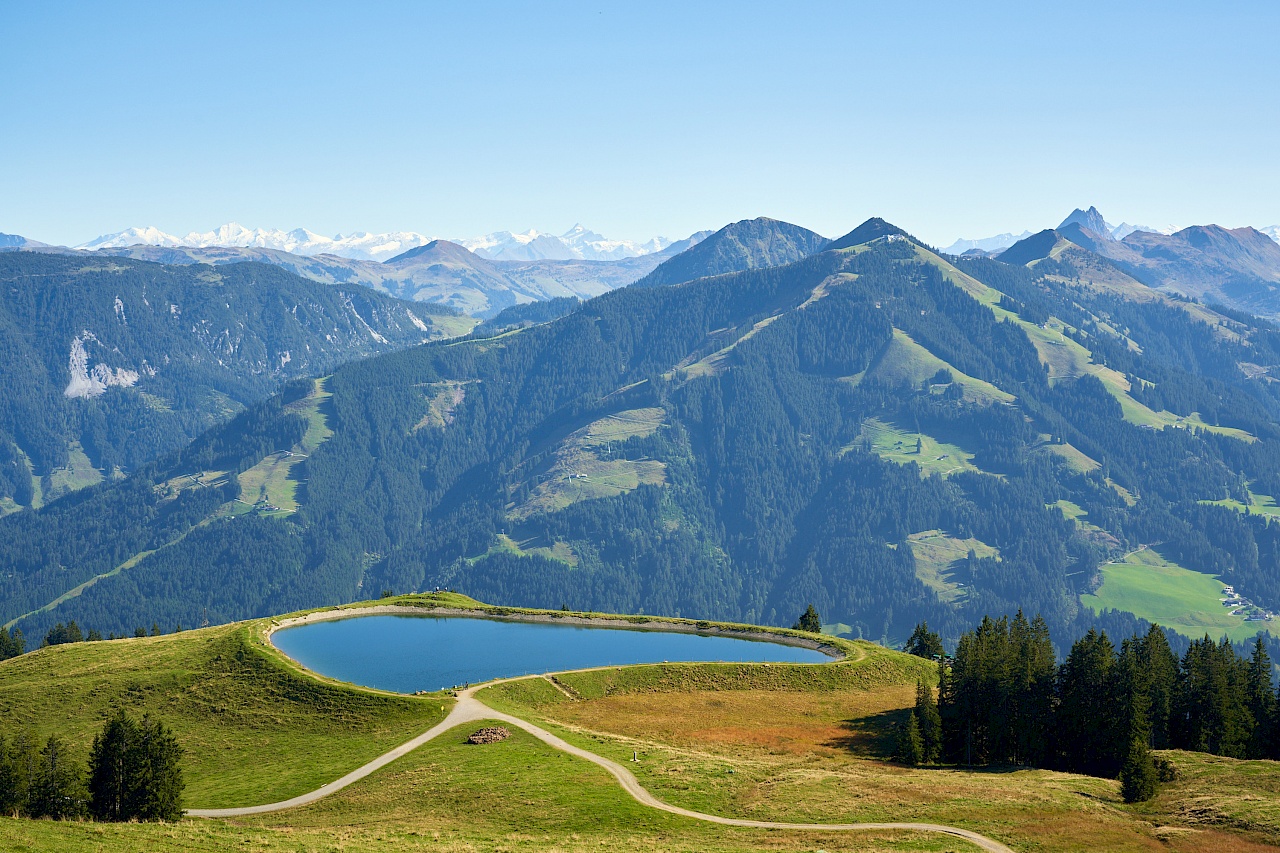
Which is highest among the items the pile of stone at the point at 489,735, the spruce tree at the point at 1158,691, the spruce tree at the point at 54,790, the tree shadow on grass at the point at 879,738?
the spruce tree at the point at 1158,691

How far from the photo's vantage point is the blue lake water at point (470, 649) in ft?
468

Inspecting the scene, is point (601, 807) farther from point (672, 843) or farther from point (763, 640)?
point (763, 640)

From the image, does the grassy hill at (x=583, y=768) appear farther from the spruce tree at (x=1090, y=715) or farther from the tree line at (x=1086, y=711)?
the spruce tree at (x=1090, y=715)

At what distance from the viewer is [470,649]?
520 feet

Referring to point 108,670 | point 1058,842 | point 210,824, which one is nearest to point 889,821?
point 1058,842

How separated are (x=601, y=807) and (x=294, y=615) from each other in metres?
103

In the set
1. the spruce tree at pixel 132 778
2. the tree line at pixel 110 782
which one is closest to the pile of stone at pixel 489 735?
the tree line at pixel 110 782

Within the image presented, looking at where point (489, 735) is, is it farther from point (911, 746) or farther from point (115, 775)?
point (911, 746)

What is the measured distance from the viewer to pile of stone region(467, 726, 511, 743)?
356 ft

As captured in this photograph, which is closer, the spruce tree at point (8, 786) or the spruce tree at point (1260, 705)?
the spruce tree at point (8, 786)

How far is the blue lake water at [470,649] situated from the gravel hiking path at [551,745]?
16.8 metres

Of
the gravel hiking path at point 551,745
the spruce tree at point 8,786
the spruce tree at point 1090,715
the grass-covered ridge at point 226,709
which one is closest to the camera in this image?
the gravel hiking path at point 551,745

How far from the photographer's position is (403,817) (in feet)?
284

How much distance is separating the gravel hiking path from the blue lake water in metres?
16.8
